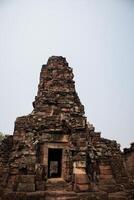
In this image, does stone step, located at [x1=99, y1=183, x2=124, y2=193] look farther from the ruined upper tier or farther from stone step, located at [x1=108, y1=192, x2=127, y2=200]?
the ruined upper tier

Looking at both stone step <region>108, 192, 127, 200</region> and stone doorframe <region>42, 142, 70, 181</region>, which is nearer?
stone step <region>108, 192, 127, 200</region>

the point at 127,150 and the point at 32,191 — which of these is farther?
the point at 127,150

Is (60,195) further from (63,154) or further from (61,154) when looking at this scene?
(61,154)

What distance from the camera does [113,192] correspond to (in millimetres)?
11055

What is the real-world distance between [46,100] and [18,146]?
2765mm

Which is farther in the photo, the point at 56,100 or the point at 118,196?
the point at 56,100

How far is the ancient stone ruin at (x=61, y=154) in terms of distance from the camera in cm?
1009

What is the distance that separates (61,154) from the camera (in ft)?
38.1

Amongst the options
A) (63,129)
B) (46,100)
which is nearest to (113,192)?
(63,129)

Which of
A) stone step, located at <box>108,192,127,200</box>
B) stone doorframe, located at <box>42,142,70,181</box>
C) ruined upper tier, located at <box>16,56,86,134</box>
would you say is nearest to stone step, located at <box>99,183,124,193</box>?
stone step, located at <box>108,192,127,200</box>

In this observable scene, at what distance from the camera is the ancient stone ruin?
1009 cm

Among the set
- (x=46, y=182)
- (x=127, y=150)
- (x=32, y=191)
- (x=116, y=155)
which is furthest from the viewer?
(x=127, y=150)

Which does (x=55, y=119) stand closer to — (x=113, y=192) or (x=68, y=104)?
(x=68, y=104)

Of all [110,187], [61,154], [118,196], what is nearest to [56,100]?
[61,154]
